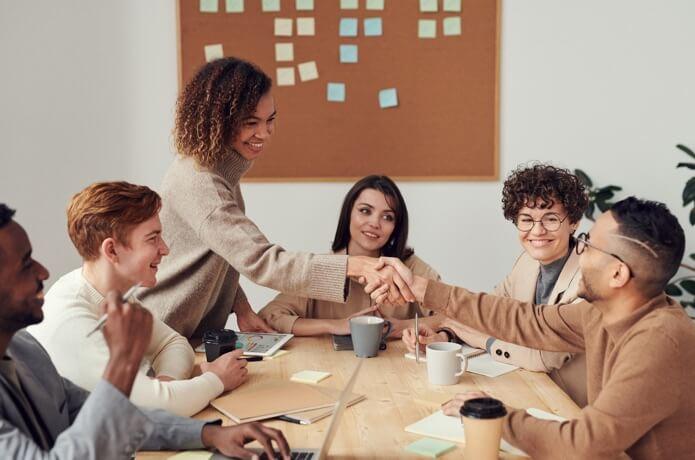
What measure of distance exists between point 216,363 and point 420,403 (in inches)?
19.1

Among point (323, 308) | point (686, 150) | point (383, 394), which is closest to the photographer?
point (383, 394)

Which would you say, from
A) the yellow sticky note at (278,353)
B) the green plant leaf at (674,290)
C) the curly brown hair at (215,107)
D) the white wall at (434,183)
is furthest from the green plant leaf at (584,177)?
the yellow sticky note at (278,353)

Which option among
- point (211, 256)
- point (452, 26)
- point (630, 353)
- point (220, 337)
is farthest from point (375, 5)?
point (630, 353)

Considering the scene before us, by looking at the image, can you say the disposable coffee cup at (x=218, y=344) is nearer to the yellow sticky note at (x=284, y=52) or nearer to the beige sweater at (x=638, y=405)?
the beige sweater at (x=638, y=405)

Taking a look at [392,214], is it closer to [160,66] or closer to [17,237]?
[160,66]

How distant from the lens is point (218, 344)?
75.0 inches

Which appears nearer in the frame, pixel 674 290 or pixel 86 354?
pixel 86 354

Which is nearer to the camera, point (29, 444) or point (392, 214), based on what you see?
point (29, 444)

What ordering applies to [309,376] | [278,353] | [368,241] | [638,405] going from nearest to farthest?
A: 1. [638,405]
2. [309,376]
3. [278,353]
4. [368,241]

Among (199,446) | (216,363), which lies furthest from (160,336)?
(199,446)

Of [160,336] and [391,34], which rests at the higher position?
[391,34]

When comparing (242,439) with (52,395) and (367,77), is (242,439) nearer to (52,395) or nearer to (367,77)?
(52,395)

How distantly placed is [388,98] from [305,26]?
53 centimetres

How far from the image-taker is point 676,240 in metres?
1.37
